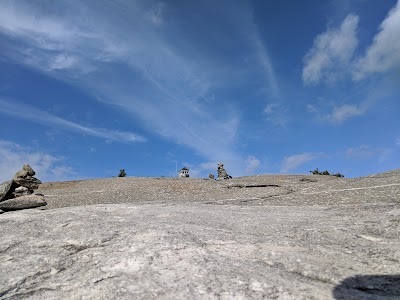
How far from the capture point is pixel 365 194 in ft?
65.1

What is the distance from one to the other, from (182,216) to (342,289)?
7.69 metres

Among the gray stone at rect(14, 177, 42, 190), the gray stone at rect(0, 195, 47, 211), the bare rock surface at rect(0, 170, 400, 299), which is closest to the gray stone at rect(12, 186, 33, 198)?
the gray stone at rect(14, 177, 42, 190)

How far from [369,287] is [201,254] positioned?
384 centimetres

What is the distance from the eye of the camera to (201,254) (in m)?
9.25

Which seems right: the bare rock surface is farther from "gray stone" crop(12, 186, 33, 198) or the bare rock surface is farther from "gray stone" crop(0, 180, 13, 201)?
"gray stone" crop(12, 186, 33, 198)

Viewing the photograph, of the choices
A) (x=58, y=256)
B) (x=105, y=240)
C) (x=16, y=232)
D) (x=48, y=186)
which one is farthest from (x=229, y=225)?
(x=48, y=186)

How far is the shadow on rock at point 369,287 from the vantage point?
7.07m

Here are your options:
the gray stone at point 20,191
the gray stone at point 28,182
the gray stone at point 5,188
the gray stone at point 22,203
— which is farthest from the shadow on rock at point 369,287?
the gray stone at point 28,182

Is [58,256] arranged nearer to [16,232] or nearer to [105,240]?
[105,240]

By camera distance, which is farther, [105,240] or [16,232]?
[16,232]

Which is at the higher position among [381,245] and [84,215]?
[84,215]

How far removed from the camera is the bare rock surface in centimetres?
747

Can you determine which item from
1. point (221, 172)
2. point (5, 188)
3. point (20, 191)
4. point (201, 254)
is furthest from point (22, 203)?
point (221, 172)

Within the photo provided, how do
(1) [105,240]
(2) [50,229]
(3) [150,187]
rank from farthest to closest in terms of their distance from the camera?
(3) [150,187] < (2) [50,229] < (1) [105,240]
